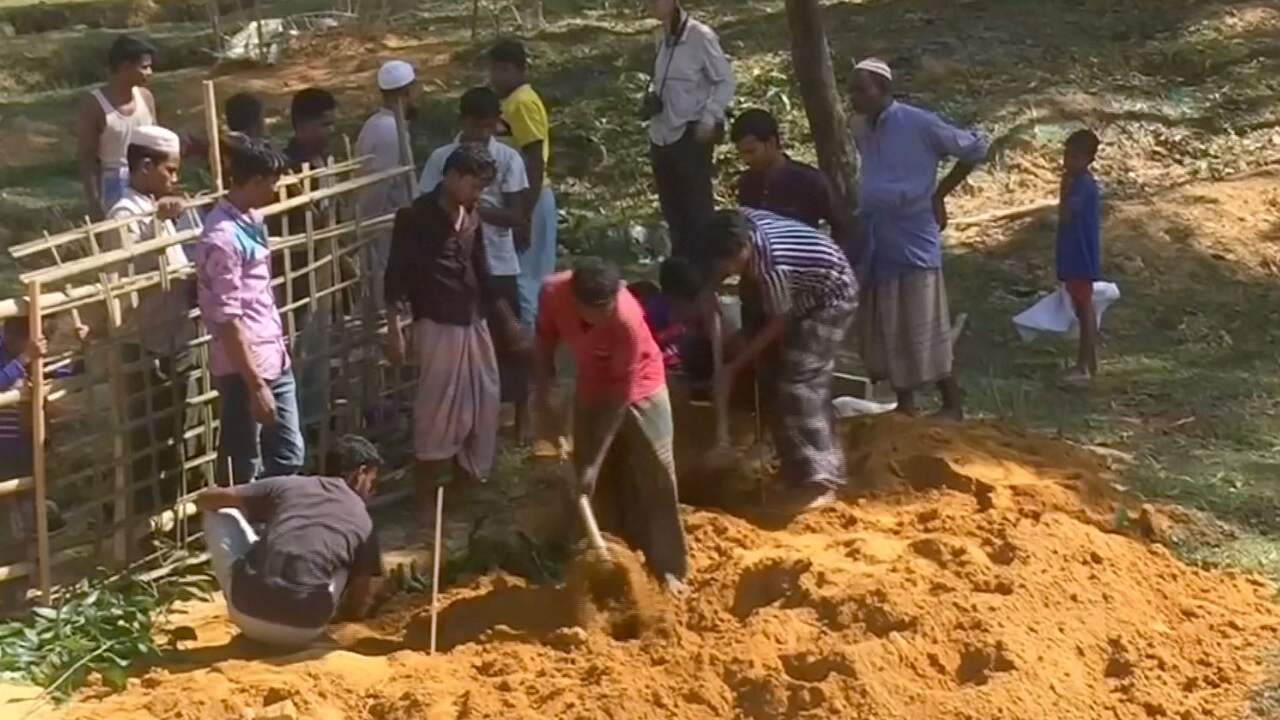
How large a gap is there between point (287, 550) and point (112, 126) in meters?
2.82

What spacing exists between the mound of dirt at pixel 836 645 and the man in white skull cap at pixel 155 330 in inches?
24.5

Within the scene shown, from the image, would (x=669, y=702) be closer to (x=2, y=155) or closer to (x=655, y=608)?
(x=655, y=608)

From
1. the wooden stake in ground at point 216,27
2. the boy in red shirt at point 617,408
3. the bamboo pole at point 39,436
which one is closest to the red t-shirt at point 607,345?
the boy in red shirt at point 617,408

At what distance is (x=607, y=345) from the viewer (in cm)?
655

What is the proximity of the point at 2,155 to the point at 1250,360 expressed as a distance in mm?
9391

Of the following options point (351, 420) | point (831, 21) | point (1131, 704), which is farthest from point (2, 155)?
point (1131, 704)

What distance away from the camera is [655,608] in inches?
255

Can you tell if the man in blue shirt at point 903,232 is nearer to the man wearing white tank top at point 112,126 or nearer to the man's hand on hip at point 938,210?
the man's hand on hip at point 938,210

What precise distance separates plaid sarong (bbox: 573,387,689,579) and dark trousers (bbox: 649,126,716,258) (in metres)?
3.33

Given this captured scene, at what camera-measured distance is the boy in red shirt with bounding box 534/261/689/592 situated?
6.48 metres

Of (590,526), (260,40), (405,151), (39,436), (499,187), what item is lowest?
(590,526)

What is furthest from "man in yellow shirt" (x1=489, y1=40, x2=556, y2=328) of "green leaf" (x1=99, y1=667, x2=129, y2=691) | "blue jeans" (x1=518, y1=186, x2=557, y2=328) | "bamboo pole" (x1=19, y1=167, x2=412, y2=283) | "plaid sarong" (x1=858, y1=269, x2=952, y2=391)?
"green leaf" (x1=99, y1=667, x2=129, y2=691)

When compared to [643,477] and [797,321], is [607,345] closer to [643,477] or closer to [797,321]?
[643,477]

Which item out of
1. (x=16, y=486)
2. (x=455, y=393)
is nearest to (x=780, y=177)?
(x=455, y=393)
